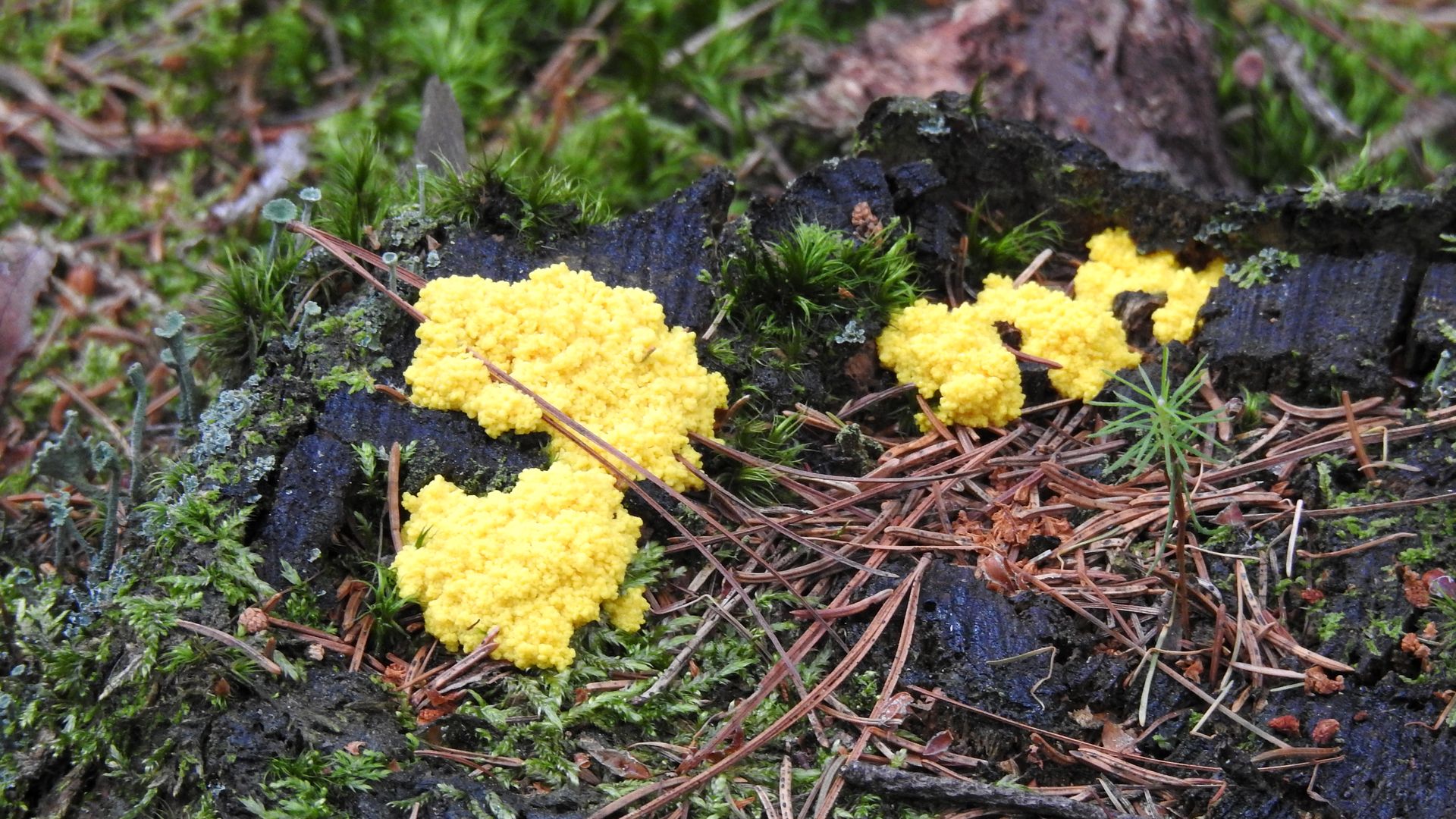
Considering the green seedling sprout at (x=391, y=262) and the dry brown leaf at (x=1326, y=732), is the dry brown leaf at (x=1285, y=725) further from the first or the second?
the green seedling sprout at (x=391, y=262)

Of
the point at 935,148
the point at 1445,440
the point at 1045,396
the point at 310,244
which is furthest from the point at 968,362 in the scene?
the point at 310,244

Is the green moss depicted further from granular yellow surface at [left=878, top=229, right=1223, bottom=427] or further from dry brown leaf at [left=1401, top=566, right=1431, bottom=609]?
dry brown leaf at [left=1401, top=566, right=1431, bottom=609]

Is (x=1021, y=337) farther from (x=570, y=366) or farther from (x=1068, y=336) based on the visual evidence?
(x=570, y=366)

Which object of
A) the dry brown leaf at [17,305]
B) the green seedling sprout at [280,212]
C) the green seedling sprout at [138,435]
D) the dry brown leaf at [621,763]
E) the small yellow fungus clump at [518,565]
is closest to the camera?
the dry brown leaf at [621,763]

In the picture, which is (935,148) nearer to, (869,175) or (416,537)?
(869,175)

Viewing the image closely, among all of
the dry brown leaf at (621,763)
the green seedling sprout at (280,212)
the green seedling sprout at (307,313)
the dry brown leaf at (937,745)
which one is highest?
the green seedling sprout at (280,212)

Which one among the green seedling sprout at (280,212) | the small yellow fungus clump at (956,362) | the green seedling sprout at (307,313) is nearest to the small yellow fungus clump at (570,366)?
the green seedling sprout at (307,313)

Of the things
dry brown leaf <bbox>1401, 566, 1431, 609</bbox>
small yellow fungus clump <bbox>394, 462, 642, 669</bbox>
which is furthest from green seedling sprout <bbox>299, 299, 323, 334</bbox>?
dry brown leaf <bbox>1401, 566, 1431, 609</bbox>

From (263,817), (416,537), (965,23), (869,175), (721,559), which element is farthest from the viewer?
(965,23)
